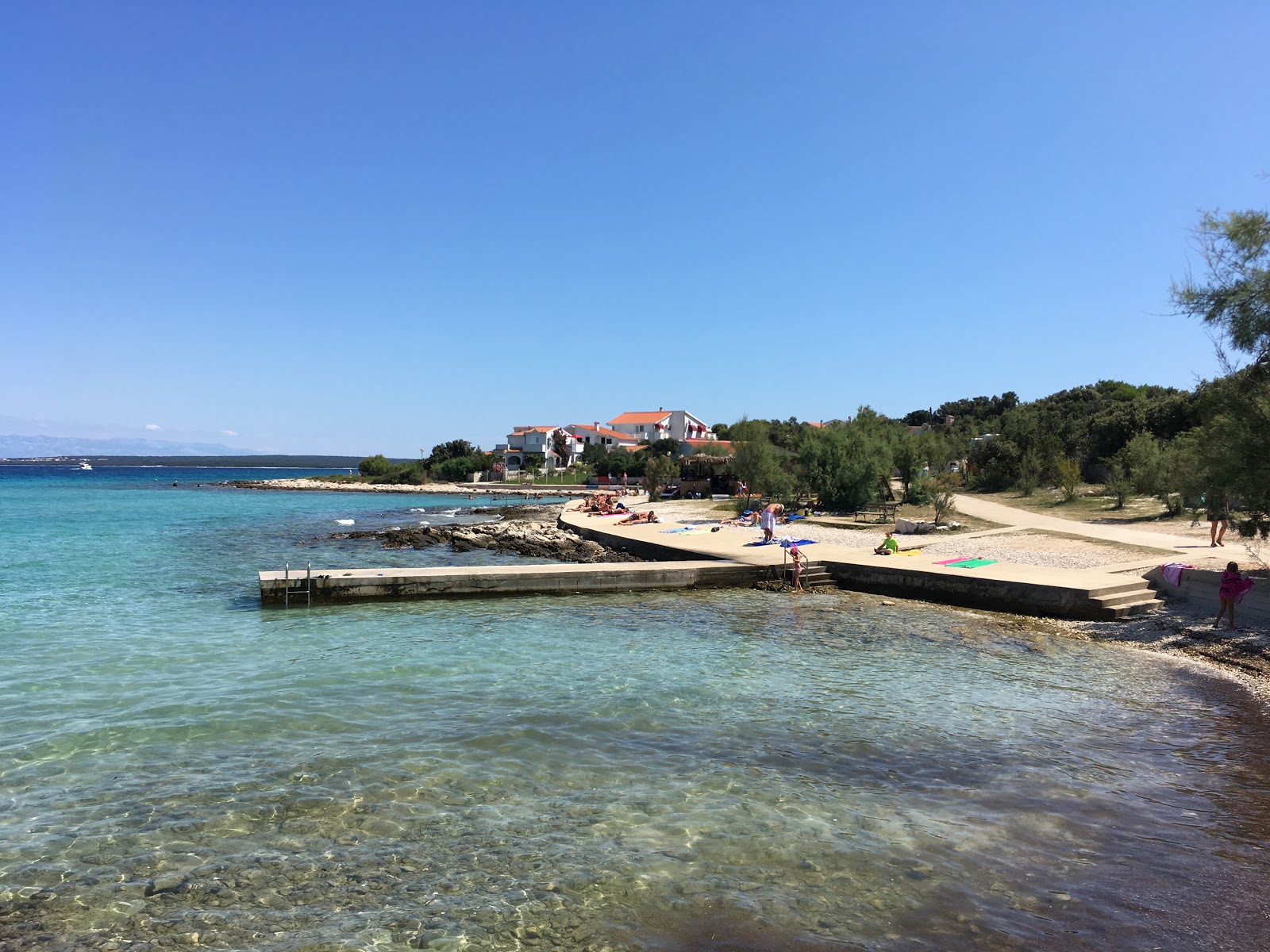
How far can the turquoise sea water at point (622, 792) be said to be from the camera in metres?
5.49

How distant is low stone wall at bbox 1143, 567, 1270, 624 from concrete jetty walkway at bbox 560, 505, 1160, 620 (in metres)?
0.31

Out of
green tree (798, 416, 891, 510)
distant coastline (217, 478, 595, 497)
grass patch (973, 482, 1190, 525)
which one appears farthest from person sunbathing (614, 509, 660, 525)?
distant coastline (217, 478, 595, 497)

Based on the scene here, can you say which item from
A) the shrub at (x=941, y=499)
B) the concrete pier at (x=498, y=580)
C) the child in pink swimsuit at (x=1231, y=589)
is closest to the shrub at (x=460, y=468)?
the shrub at (x=941, y=499)

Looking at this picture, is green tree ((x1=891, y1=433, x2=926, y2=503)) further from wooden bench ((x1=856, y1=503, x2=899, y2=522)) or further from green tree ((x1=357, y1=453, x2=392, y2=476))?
green tree ((x1=357, y1=453, x2=392, y2=476))

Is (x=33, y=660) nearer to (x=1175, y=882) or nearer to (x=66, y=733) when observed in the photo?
(x=66, y=733)

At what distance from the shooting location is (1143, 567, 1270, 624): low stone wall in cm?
1412

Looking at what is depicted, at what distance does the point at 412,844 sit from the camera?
6.58m

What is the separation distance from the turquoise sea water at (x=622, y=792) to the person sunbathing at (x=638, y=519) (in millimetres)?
19402

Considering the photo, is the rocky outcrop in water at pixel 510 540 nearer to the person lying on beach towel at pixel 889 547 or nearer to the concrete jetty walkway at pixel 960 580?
the concrete jetty walkway at pixel 960 580

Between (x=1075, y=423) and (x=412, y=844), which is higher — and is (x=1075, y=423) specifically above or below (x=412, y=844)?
above

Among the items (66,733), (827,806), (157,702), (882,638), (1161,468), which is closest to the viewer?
(827,806)

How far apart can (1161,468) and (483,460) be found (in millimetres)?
75782

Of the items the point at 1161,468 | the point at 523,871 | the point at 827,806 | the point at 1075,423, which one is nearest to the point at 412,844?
the point at 523,871

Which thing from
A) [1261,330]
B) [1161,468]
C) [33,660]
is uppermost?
[1261,330]
